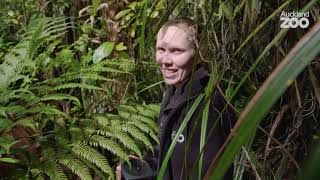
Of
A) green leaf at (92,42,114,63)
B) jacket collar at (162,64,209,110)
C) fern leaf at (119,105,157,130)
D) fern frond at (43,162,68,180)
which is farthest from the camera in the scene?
green leaf at (92,42,114,63)

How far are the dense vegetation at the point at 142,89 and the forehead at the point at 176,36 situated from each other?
0.17ft

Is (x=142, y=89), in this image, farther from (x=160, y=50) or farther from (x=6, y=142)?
(x=6, y=142)

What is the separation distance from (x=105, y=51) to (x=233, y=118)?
3.11 ft

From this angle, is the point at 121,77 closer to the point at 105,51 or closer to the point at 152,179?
the point at 105,51

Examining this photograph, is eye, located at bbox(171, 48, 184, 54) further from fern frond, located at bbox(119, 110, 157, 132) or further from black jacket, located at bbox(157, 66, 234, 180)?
fern frond, located at bbox(119, 110, 157, 132)

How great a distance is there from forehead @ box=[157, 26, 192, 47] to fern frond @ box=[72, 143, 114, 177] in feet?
1.36

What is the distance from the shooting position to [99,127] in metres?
1.42

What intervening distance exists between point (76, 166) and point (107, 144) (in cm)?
12

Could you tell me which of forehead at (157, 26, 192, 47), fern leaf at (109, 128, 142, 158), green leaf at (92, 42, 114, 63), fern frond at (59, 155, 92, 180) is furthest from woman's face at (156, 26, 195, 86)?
green leaf at (92, 42, 114, 63)

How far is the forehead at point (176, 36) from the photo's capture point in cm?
107

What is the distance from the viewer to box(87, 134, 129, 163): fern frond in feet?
4.09

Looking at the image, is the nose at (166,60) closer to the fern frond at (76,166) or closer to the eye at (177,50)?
the eye at (177,50)

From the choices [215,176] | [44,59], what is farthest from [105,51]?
[215,176]

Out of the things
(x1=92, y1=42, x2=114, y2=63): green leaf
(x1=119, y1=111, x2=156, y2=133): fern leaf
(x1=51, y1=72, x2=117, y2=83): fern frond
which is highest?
(x1=92, y1=42, x2=114, y2=63): green leaf
